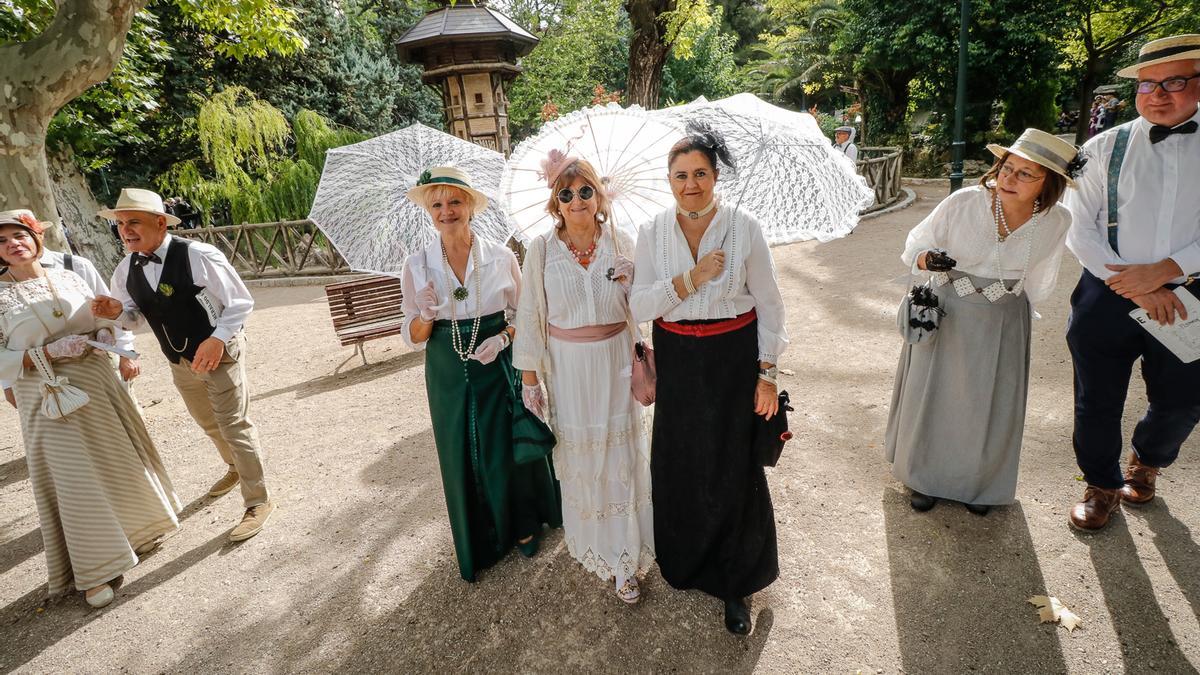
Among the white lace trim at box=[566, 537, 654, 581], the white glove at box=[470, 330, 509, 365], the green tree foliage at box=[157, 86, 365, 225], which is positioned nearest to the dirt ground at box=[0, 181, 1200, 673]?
the white lace trim at box=[566, 537, 654, 581]

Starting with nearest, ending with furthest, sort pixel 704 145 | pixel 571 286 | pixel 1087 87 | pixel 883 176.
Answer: pixel 704 145 → pixel 571 286 → pixel 883 176 → pixel 1087 87

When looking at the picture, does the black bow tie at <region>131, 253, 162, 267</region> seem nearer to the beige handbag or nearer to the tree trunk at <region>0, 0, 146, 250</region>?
the beige handbag

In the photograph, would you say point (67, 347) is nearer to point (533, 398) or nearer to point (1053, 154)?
point (533, 398)

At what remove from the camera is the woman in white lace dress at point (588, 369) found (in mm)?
2492

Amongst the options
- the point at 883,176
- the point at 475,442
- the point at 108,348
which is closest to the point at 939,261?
the point at 475,442

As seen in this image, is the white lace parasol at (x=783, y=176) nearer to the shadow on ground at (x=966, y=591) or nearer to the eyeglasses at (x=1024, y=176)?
the eyeglasses at (x=1024, y=176)

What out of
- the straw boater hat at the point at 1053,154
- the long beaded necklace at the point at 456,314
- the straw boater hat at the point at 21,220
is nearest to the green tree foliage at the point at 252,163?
the straw boater hat at the point at 21,220

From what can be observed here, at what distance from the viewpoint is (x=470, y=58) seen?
6.30 metres

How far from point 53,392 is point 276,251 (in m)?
11.7

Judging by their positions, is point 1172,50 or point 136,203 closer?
point 1172,50

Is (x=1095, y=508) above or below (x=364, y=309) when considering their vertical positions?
below

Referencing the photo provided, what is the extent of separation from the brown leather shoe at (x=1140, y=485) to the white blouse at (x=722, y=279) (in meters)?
2.57

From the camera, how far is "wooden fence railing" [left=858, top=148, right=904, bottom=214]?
13336 mm

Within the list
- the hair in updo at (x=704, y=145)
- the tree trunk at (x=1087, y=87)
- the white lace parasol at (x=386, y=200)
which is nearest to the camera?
the hair in updo at (x=704, y=145)
